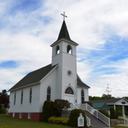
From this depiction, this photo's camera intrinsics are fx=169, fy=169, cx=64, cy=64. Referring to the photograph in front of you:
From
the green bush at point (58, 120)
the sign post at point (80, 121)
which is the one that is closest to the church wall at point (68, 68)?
the green bush at point (58, 120)

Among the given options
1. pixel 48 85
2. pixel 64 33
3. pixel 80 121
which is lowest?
pixel 80 121

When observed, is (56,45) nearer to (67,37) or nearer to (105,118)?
(67,37)

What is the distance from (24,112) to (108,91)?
47.6 m

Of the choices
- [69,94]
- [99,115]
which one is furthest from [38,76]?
[99,115]

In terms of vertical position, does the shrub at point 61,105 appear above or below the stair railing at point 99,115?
above

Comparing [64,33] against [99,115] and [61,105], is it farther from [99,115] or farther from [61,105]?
[99,115]

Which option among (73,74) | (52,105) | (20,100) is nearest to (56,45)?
(73,74)

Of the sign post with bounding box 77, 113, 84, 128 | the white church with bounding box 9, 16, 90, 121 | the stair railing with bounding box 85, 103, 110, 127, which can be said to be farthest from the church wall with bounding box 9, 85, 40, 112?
the sign post with bounding box 77, 113, 84, 128

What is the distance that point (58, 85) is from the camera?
78.0 ft

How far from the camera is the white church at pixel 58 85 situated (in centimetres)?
2283

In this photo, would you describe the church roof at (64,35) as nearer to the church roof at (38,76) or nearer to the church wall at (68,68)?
the church wall at (68,68)

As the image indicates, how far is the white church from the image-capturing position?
2283cm

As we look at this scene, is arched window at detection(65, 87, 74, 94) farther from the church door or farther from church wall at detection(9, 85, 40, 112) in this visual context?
church wall at detection(9, 85, 40, 112)

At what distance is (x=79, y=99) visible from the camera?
25453 mm
